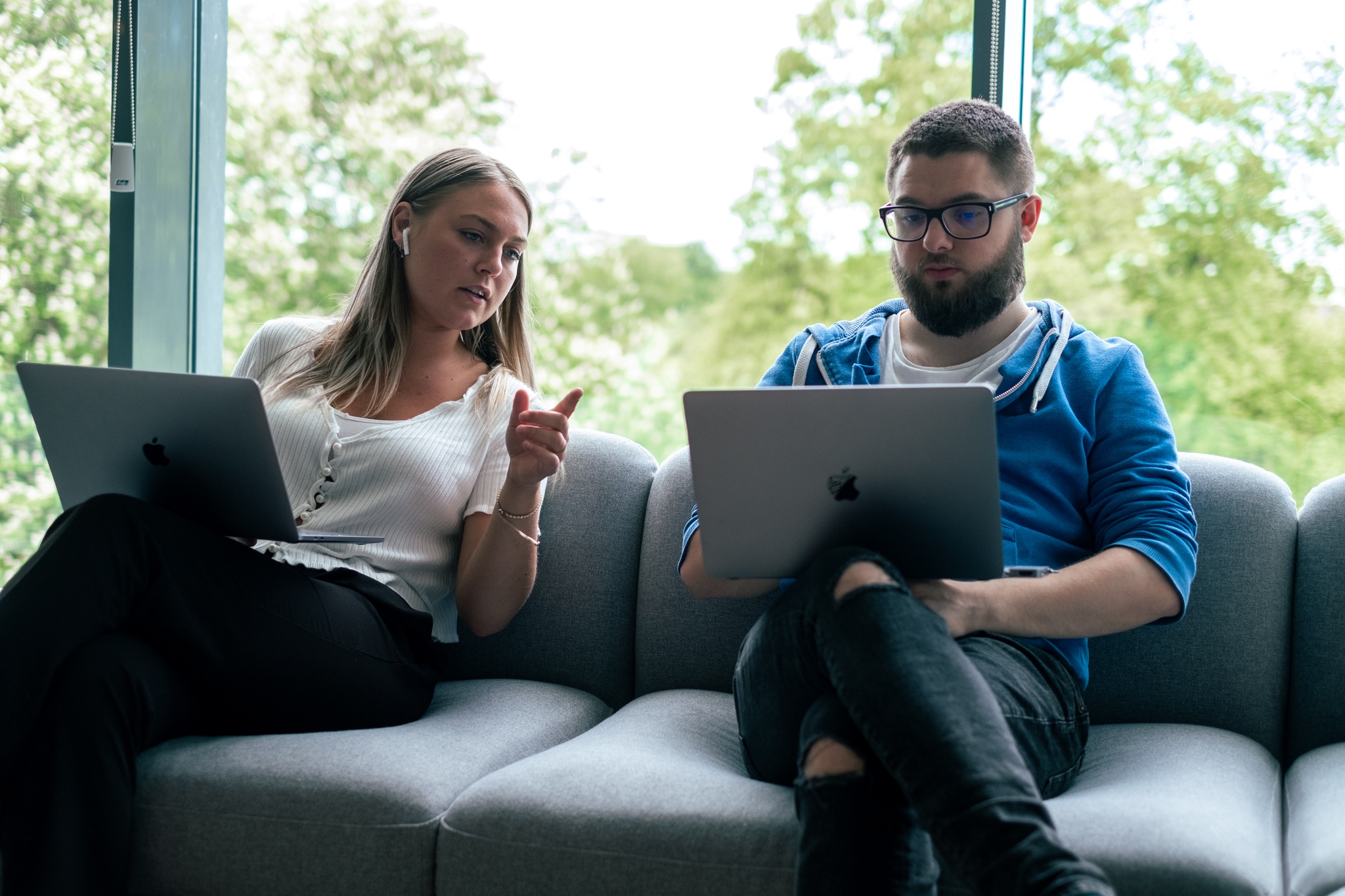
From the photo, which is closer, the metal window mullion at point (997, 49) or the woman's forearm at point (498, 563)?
the woman's forearm at point (498, 563)

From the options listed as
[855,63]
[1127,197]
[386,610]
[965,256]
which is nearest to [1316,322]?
[1127,197]

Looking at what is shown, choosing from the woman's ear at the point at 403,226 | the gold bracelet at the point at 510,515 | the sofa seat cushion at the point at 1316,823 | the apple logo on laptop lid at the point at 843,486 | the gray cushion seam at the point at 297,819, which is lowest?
the gray cushion seam at the point at 297,819

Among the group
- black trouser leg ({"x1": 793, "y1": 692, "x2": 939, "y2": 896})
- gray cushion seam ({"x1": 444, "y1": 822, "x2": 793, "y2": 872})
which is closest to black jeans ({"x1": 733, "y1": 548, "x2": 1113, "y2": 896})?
black trouser leg ({"x1": 793, "y1": 692, "x2": 939, "y2": 896})

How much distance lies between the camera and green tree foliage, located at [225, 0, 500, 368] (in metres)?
3.67

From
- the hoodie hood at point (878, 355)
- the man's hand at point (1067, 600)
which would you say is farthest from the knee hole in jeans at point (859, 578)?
the hoodie hood at point (878, 355)

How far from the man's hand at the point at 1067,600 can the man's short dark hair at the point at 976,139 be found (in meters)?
0.59

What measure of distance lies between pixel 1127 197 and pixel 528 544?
1.83 metres

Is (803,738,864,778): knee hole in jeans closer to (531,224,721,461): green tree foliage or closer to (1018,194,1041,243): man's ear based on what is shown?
(1018,194,1041,243): man's ear

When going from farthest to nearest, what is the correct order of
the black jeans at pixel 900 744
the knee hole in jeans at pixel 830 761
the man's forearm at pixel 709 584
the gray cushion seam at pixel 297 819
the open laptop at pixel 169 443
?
the man's forearm at pixel 709 584 → the open laptop at pixel 169 443 → the gray cushion seam at pixel 297 819 → the knee hole in jeans at pixel 830 761 → the black jeans at pixel 900 744

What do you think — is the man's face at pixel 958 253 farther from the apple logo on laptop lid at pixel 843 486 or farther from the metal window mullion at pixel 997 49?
the metal window mullion at pixel 997 49

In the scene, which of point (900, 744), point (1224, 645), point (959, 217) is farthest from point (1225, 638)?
point (900, 744)

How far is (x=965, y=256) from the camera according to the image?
154cm

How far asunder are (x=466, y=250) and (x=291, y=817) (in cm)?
96

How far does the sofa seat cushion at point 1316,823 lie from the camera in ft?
3.45
